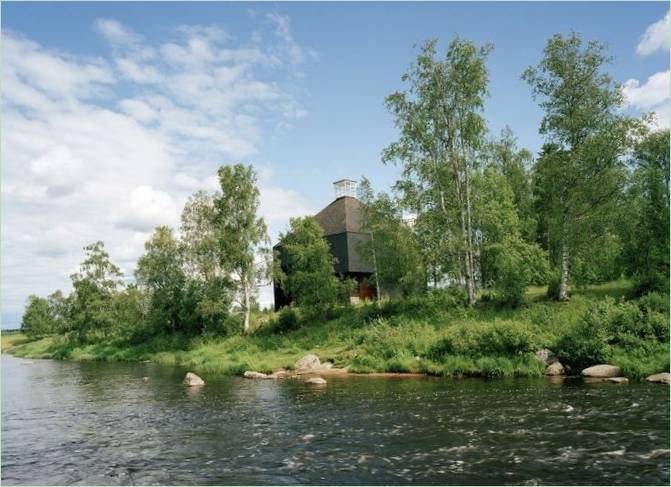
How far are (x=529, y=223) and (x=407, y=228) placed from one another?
13704mm

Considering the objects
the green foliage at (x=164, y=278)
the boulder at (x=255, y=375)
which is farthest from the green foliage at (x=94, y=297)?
the boulder at (x=255, y=375)

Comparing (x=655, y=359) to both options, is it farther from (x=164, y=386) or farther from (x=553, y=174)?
(x=164, y=386)

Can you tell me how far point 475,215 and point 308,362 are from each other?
16726mm

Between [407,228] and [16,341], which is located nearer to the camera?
[407,228]

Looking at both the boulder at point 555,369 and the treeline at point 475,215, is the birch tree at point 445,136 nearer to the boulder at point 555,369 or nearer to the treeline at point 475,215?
the treeline at point 475,215

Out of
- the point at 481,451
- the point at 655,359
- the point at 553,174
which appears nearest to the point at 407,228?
the point at 553,174

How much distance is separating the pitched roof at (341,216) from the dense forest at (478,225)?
669 centimetres

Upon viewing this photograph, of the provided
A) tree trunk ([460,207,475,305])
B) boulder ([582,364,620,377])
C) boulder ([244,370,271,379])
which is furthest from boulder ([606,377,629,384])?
boulder ([244,370,271,379])

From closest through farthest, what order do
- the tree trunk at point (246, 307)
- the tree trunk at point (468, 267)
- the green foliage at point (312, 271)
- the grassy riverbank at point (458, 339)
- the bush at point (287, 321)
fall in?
the grassy riverbank at point (458, 339)
the tree trunk at point (468, 267)
the green foliage at point (312, 271)
the bush at point (287, 321)
the tree trunk at point (246, 307)

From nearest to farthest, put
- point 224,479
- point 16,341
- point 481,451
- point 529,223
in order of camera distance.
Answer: point 224,479 → point 481,451 → point 529,223 → point 16,341

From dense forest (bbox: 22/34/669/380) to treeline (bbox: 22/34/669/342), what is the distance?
0.09m

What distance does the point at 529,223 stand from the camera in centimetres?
4706

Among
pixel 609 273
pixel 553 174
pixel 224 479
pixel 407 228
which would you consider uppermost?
pixel 553 174

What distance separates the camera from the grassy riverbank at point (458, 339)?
25531 mm
